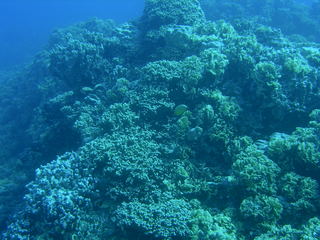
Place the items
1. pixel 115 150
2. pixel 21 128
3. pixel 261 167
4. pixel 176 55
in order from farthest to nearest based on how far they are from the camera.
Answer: pixel 21 128
pixel 176 55
pixel 115 150
pixel 261 167

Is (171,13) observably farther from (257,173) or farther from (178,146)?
(257,173)

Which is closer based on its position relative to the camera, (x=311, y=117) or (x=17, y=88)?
(x=311, y=117)

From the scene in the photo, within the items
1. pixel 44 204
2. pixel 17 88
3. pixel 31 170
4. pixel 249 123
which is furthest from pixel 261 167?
pixel 17 88

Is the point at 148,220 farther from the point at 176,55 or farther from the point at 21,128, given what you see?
the point at 21,128

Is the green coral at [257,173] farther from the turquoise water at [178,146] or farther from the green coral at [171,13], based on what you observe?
the green coral at [171,13]

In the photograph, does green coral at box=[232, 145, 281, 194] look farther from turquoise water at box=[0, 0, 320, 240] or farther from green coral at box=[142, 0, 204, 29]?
green coral at box=[142, 0, 204, 29]

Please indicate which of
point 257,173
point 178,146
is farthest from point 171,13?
point 257,173

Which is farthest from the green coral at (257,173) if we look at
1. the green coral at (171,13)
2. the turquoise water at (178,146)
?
the green coral at (171,13)

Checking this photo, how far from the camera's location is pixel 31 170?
10.5m

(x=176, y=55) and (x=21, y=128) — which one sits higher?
(x=21, y=128)

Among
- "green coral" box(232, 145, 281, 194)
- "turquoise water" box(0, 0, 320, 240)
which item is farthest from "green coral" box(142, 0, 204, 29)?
"green coral" box(232, 145, 281, 194)

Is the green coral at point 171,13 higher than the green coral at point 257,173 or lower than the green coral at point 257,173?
higher

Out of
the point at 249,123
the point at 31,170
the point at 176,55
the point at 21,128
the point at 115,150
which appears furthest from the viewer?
the point at 21,128

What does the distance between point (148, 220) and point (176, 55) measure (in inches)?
245
